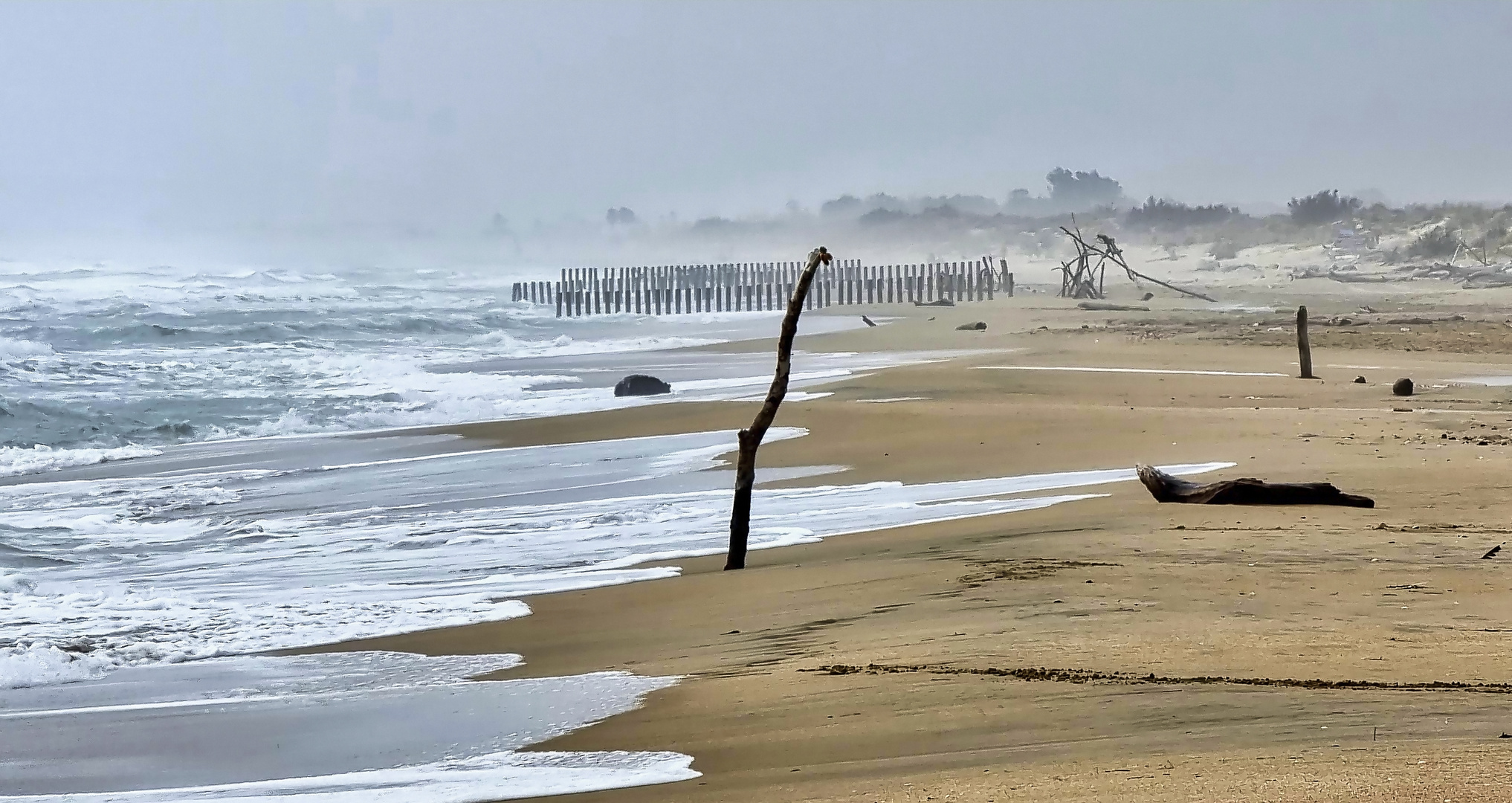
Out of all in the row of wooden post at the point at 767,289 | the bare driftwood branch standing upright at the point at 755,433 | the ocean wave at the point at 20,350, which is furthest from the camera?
the row of wooden post at the point at 767,289

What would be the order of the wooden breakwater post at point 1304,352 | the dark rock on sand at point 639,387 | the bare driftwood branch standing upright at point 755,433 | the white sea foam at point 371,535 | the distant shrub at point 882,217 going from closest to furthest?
the white sea foam at point 371,535
the bare driftwood branch standing upright at point 755,433
the wooden breakwater post at point 1304,352
the dark rock on sand at point 639,387
the distant shrub at point 882,217

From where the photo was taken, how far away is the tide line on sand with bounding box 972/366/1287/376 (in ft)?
56.2

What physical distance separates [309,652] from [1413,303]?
31.2m

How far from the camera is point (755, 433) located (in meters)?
7.82

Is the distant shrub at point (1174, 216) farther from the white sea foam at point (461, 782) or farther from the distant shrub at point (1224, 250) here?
the white sea foam at point (461, 782)

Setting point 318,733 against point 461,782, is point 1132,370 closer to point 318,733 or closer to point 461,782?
point 318,733

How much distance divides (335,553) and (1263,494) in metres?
5.09

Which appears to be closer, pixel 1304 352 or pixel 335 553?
pixel 335 553

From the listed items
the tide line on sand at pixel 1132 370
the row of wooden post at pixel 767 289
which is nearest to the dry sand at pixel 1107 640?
the tide line on sand at pixel 1132 370

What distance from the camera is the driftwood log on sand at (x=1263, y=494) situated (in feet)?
24.6

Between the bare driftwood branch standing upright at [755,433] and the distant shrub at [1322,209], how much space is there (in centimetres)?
6201

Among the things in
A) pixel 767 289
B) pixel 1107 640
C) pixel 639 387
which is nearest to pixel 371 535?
pixel 1107 640

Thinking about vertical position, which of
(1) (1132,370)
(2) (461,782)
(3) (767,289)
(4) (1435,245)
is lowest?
(2) (461,782)

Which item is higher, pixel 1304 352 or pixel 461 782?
pixel 1304 352
